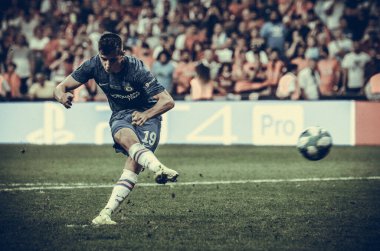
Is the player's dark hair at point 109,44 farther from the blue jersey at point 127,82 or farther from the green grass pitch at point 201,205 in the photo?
the green grass pitch at point 201,205

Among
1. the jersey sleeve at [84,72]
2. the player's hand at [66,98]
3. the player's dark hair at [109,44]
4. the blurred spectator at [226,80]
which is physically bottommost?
the blurred spectator at [226,80]

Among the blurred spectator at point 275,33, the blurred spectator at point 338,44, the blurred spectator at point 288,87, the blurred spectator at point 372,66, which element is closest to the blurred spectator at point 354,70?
the blurred spectator at point 372,66

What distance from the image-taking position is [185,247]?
6613 millimetres

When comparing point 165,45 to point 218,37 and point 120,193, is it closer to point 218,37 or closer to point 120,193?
point 218,37

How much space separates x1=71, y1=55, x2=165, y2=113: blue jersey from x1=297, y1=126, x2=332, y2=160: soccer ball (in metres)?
3.22

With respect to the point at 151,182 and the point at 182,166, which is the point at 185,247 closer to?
the point at 151,182

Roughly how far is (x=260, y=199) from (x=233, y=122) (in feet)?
28.0

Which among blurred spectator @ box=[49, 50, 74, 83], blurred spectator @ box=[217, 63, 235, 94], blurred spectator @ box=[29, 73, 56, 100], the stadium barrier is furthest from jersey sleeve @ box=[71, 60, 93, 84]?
blurred spectator @ box=[49, 50, 74, 83]

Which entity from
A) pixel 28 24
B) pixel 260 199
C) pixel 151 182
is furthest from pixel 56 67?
pixel 260 199

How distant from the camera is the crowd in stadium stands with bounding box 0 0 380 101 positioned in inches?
757

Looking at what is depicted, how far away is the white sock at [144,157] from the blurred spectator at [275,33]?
12.9 meters

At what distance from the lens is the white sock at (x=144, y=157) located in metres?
7.49

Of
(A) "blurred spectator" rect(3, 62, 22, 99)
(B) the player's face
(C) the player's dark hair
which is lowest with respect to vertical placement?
(A) "blurred spectator" rect(3, 62, 22, 99)

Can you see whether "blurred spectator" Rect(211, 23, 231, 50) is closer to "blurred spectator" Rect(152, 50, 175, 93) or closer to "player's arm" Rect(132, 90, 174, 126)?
"blurred spectator" Rect(152, 50, 175, 93)
